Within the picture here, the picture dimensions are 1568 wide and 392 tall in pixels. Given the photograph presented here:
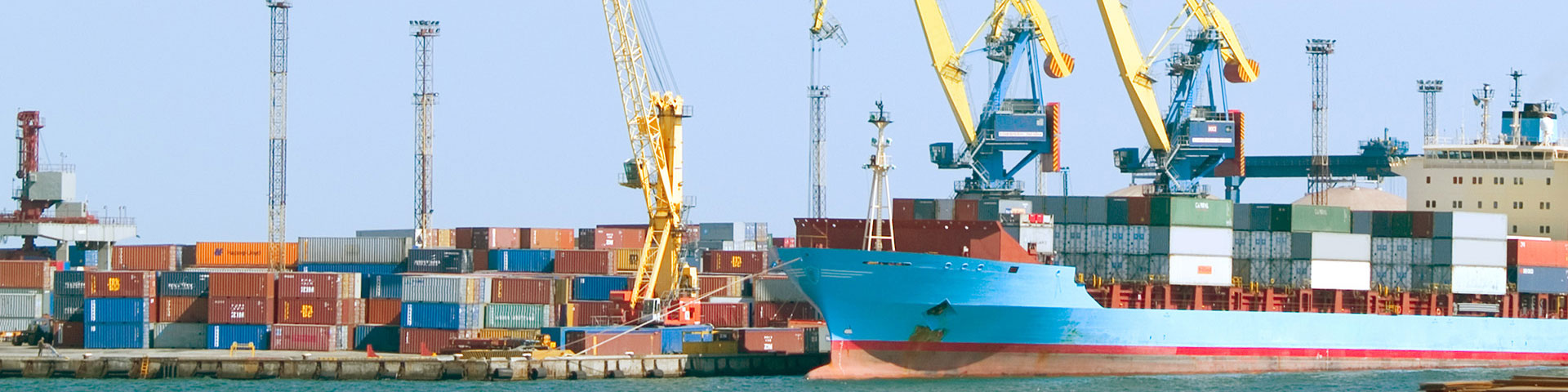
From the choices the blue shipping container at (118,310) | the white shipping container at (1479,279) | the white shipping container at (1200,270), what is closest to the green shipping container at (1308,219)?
the white shipping container at (1200,270)

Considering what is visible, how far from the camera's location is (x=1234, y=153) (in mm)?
66500

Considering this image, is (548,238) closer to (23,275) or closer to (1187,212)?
(23,275)

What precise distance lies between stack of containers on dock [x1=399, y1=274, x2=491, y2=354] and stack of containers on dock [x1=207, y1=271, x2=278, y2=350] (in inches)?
162

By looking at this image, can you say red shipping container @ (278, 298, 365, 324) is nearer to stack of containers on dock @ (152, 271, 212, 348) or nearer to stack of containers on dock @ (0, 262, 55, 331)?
stack of containers on dock @ (152, 271, 212, 348)

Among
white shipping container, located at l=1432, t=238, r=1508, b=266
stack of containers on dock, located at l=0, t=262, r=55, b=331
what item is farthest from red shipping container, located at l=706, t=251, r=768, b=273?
white shipping container, located at l=1432, t=238, r=1508, b=266

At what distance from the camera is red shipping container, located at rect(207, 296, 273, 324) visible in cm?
6075

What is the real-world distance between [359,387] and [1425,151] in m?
31.6

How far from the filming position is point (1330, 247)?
55.2 m

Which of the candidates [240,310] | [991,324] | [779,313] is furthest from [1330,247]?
[240,310]

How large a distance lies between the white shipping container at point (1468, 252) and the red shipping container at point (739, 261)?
20.8 m

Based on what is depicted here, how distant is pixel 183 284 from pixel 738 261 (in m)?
16.9

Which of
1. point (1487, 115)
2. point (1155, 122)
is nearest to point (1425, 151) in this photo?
point (1487, 115)

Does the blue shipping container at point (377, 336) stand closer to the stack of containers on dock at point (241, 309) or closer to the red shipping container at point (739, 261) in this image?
Answer: the stack of containers on dock at point (241, 309)

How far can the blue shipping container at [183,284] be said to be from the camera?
62062mm
